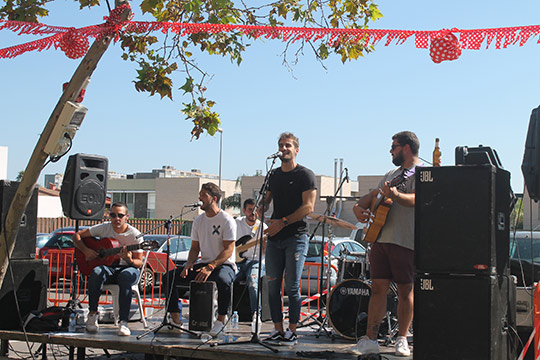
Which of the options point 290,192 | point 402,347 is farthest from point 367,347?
point 290,192

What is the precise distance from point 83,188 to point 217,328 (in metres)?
2.47

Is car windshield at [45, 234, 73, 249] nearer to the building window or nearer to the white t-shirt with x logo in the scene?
the white t-shirt with x logo

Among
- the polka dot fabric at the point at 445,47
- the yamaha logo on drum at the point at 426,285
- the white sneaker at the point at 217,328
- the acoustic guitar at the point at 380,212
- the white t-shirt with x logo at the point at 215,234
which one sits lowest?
the white sneaker at the point at 217,328

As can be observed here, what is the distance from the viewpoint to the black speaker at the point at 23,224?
7789mm

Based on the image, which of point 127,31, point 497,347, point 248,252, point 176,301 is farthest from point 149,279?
point 497,347

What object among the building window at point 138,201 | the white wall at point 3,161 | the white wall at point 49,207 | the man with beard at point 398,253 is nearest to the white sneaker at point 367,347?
the man with beard at point 398,253

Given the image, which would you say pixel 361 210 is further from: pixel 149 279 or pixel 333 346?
pixel 149 279

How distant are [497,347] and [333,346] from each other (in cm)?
197

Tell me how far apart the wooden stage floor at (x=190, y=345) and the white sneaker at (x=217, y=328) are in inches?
8.3

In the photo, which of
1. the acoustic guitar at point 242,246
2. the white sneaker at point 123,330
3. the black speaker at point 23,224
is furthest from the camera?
the acoustic guitar at point 242,246

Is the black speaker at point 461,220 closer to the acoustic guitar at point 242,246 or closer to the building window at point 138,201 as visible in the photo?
the acoustic guitar at point 242,246

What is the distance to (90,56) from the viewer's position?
Result: 677 centimetres

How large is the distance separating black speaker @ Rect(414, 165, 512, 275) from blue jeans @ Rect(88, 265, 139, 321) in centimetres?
366

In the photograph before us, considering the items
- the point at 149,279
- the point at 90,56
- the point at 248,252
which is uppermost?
the point at 90,56
